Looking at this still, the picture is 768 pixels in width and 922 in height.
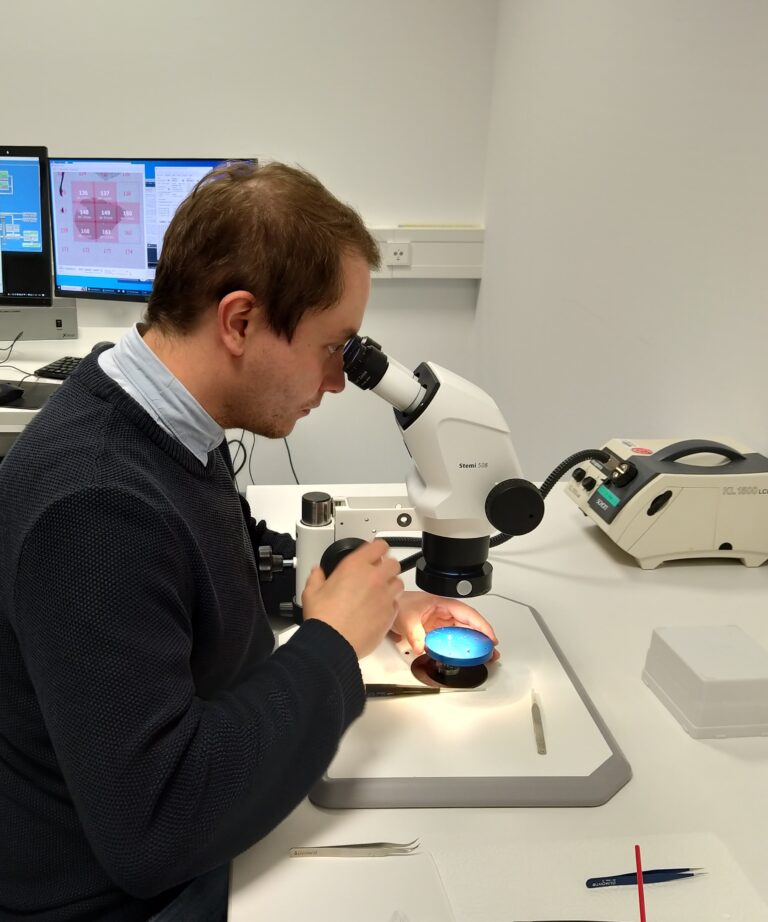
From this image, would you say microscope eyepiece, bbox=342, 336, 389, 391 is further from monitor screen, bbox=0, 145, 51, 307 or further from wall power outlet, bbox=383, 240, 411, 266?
wall power outlet, bbox=383, 240, 411, 266

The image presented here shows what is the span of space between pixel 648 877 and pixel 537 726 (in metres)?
0.19

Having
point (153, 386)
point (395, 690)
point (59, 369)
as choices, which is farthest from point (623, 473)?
point (59, 369)

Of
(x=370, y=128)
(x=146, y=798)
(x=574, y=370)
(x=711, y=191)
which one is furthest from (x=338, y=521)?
(x=370, y=128)

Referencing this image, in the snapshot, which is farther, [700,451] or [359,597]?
[700,451]

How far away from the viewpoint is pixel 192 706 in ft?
2.08

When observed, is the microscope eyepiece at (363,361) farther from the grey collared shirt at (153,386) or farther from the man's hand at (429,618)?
the man's hand at (429,618)

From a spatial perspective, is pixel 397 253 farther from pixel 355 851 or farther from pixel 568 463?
pixel 355 851

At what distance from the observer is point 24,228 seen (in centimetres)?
214

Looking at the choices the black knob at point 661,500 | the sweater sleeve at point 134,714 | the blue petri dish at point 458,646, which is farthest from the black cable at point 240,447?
the sweater sleeve at point 134,714

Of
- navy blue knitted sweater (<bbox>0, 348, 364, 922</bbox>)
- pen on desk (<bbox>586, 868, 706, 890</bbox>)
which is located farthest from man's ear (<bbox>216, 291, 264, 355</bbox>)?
pen on desk (<bbox>586, 868, 706, 890</bbox>)

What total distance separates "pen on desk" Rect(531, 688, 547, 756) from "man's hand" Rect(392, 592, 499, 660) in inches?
3.2

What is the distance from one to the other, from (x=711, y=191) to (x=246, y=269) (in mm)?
1090

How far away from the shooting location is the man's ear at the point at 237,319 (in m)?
0.70

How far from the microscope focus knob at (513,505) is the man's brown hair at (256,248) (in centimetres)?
25
